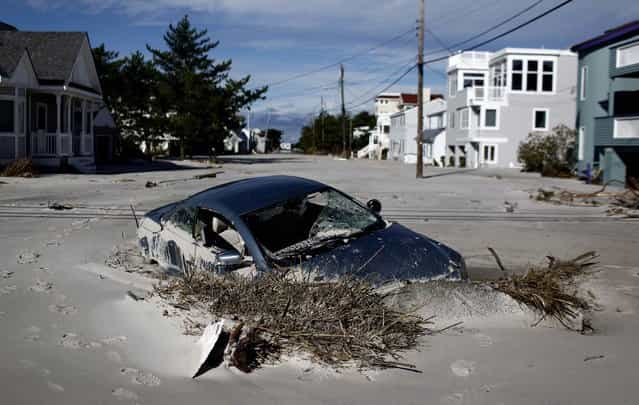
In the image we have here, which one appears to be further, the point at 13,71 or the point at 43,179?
the point at 13,71

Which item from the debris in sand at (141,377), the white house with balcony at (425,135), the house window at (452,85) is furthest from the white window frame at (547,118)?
the debris in sand at (141,377)

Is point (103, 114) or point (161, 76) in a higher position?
point (161, 76)

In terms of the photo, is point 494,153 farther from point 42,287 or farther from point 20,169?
point 42,287


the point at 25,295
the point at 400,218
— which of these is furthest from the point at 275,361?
the point at 400,218

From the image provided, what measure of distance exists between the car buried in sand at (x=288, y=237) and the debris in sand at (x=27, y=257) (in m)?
1.55

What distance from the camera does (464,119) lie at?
192 feet

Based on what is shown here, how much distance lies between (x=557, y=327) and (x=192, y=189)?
1878cm

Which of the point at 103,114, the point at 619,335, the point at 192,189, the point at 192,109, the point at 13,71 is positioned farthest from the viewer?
the point at 192,109

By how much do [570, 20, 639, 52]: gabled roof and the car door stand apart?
28311mm

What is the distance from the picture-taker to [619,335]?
6.69m

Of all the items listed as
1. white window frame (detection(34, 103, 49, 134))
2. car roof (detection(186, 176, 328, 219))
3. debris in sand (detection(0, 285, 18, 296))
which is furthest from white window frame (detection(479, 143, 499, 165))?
debris in sand (detection(0, 285, 18, 296))

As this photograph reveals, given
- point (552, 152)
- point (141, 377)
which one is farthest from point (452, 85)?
point (141, 377)

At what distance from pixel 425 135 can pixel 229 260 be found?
217ft

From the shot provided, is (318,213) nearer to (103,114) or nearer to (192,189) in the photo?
(192,189)
